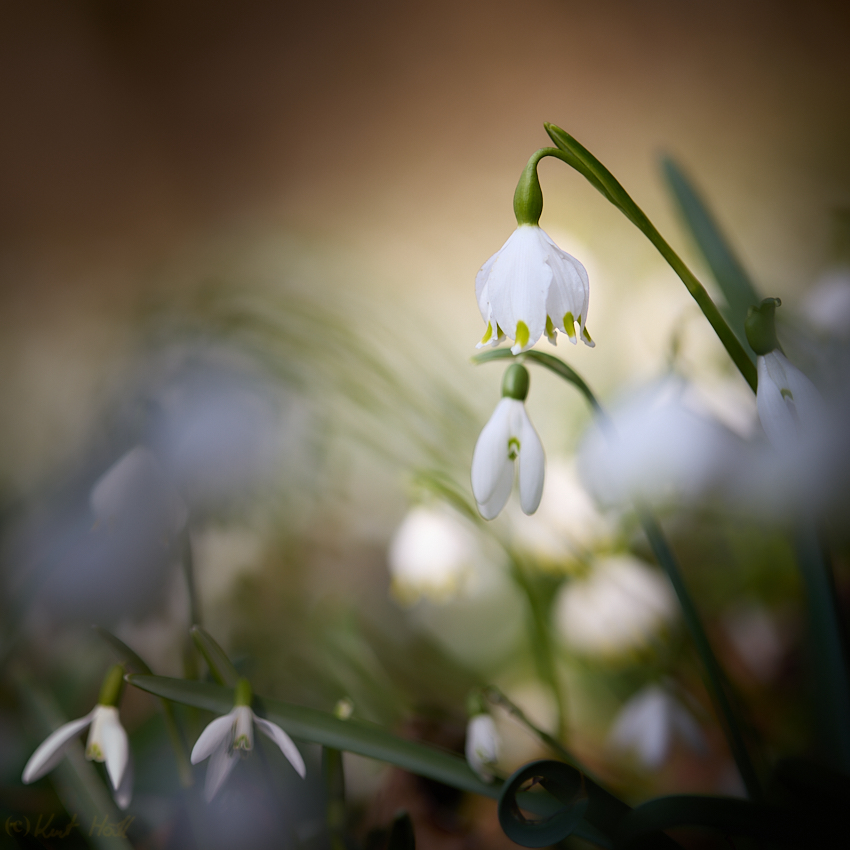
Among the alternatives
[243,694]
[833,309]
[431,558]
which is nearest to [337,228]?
[431,558]

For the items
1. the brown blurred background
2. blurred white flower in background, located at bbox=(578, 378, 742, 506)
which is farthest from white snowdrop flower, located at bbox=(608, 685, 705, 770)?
the brown blurred background

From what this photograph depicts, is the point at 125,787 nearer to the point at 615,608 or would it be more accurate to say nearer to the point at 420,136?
the point at 615,608

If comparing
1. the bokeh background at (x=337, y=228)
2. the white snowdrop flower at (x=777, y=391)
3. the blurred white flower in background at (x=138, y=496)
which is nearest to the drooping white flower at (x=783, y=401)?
the white snowdrop flower at (x=777, y=391)

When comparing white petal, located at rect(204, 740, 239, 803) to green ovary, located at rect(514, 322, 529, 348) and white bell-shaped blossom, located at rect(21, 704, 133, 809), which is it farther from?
green ovary, located at rect(514, 322, 529, 348)

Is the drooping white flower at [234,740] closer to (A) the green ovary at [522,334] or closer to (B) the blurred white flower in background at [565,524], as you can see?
(A) the green ovary at [522,334]

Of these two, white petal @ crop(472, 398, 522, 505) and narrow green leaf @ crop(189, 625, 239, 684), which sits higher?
white petal @ crop(472, 398, 522, 505)

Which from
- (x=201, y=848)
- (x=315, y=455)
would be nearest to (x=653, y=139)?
(x=315, y=455)

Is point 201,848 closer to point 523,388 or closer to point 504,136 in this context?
point 523,388
